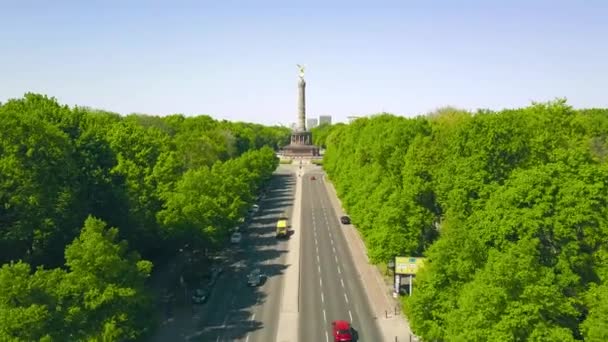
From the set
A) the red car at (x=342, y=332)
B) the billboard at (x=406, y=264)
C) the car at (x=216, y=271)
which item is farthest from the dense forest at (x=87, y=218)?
the billboard at (x=406, y=264)

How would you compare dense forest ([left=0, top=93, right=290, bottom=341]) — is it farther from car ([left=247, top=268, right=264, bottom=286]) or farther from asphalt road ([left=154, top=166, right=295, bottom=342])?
car ([left=247, top=268, right=264, bottom=286])

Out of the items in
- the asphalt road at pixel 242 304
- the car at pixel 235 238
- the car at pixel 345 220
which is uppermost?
the car at pixel 345 220

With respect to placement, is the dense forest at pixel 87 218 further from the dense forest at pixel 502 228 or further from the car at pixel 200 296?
the dense forest at pixel 502 228

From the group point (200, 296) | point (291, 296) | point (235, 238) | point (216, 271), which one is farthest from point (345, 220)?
point (200, 296)

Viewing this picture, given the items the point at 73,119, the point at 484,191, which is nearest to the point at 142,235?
the point at 73,119

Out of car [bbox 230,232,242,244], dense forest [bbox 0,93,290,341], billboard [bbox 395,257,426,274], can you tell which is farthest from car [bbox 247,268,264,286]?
billboard [bbox 395,257,426,274]

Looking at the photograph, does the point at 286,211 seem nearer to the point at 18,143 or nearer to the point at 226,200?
the point at 226,200

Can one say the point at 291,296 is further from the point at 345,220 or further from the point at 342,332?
the point at 345,220
